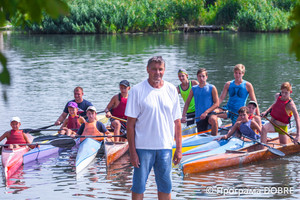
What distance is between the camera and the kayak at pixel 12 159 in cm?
821

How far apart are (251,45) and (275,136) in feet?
83.3

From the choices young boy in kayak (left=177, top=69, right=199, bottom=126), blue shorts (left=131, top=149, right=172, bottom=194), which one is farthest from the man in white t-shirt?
young boy in kayak (left=177, top=69, right=199, bottom=126)

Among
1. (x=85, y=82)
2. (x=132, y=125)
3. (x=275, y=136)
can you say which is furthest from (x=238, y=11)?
(x=132, y=125)

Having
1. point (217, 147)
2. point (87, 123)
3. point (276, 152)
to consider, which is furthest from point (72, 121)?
point (276, 152)

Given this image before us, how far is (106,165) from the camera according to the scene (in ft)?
29.2

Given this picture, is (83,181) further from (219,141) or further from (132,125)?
(132,125)

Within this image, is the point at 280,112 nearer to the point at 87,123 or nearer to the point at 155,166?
the point at 87,123

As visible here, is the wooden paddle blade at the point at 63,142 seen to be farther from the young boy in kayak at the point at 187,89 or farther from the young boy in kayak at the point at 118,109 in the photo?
the young boy in kayak at the point at 187,89

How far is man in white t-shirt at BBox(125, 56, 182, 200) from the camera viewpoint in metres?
4.82

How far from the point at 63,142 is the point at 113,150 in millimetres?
962

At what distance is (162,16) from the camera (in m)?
50.6

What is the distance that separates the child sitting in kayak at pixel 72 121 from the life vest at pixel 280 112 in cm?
377

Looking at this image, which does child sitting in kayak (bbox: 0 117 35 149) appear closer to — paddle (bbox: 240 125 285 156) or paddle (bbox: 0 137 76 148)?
paddle (bbox: 0 137 76 148)

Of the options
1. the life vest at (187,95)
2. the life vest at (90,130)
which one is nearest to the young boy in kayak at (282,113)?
the life vest at (187,95)
